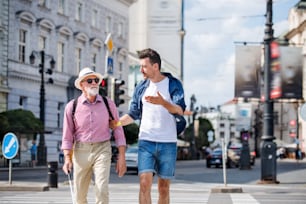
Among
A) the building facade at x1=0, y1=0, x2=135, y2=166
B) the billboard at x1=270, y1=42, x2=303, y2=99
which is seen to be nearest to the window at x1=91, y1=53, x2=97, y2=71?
the building facade at x1=0, y1=0, x2=135, y2=166

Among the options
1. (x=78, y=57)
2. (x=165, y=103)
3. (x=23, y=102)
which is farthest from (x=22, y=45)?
(x=165, y=103)

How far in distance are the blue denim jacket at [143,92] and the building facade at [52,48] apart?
31.9m

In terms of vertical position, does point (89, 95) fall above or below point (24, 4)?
below

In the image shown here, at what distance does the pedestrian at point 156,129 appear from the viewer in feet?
27.5

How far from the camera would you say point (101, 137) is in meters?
8.55

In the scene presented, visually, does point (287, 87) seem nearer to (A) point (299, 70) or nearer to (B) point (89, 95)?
(A) point (299, 70)

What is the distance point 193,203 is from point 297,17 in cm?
10733

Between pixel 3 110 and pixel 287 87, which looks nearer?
pixel 287 87

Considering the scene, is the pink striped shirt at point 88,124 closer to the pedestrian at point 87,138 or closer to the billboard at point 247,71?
the pedestrian at point 87,138

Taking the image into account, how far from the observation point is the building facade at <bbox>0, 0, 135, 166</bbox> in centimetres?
4600

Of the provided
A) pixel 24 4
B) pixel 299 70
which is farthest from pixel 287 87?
pixel 24 4

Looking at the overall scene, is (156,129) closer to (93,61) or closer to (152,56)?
(152,56)

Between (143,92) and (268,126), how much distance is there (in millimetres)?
15951

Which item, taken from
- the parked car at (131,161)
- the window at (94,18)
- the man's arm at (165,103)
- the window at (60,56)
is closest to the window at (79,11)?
the window at (94,18)
